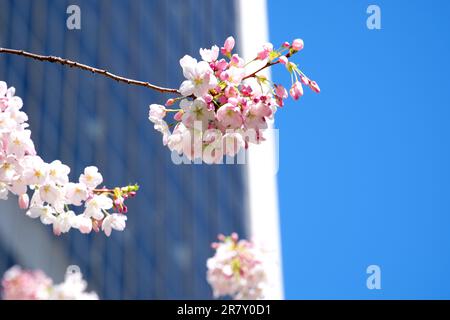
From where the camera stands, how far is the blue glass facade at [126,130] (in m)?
33.1

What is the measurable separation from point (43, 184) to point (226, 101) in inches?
48.4

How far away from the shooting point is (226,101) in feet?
12.5

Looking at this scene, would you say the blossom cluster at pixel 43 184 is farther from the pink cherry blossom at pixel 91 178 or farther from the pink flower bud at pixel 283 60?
the pink flower bud at pixel 283 60

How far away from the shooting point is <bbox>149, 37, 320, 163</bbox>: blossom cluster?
378cm

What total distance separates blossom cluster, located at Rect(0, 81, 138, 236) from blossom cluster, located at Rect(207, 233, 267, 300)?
3561 millimetres

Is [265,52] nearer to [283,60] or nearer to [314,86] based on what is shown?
[283,60]

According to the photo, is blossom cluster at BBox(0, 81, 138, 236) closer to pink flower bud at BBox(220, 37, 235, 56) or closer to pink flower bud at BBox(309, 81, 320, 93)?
pink flower bud at BBox(220, 37, 235, 56)

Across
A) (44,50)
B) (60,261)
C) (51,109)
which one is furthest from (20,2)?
(60,261)

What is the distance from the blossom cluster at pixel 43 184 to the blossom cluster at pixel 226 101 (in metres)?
0.71

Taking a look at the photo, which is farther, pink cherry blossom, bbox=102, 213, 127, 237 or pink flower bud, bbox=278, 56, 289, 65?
pink cherry blossom, bbox=102, 213, 127, 237

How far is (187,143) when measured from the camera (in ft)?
12.7

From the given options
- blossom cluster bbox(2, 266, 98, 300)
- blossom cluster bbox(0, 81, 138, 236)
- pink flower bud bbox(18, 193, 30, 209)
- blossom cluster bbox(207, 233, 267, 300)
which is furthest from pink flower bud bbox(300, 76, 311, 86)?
blossom cluster bbox(2, 266, 98, 300)

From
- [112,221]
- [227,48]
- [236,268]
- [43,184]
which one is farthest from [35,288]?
[227,48]
